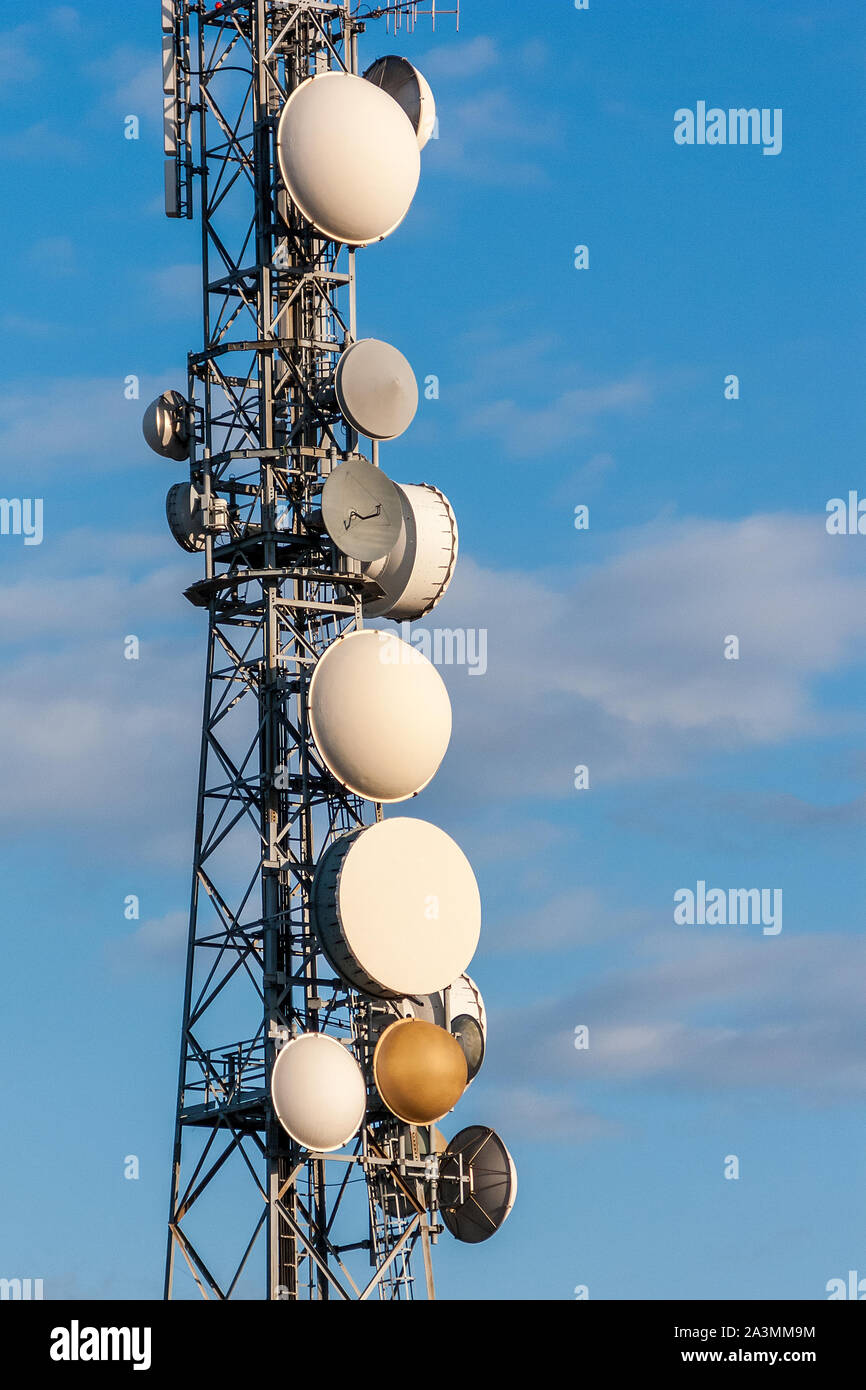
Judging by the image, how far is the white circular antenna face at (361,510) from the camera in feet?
189

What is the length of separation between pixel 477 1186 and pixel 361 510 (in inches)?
567

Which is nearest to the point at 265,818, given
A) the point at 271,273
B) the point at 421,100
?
the point at 271,273

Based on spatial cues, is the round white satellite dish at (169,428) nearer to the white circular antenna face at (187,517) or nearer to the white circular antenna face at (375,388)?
the white circular antenna face at (187,517)

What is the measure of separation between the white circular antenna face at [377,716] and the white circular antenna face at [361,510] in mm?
2110

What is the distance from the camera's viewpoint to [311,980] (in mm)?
57469

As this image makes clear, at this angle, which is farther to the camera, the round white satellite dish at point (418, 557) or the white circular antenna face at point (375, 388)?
the round white satellite dish at point (418, 557)

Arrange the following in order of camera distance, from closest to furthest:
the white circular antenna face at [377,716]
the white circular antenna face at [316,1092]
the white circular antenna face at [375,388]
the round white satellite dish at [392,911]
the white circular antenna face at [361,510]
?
1. the white circular antenna face at [316,1092]
2. the round white satellite dish at [392,911]
3. the white circular antenna face at [377,716]
4. the white circular antenna face at [361,510]
5. the white circular antenna face at [375,388]

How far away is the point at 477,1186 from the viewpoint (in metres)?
58.2

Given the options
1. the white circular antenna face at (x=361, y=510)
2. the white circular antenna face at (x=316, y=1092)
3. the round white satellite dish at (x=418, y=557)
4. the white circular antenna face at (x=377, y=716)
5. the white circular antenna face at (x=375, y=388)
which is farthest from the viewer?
the round white satellite dish at (x=418, y=557)

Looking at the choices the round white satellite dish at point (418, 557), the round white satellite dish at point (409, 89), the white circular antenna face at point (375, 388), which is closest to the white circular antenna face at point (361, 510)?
the white circular antenna face at point (375, 388)

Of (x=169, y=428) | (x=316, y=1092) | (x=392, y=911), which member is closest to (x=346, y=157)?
(x=169, y=428)
